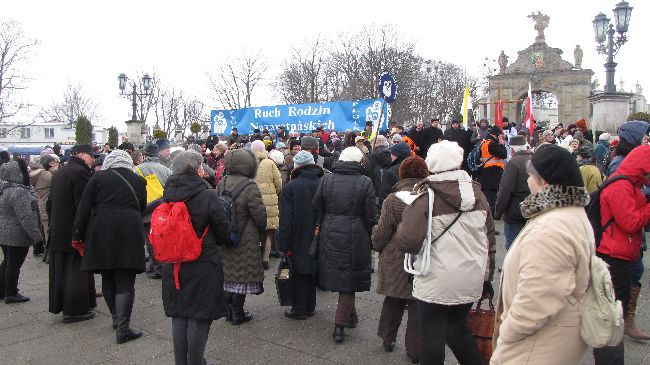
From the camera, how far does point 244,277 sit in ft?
19.1

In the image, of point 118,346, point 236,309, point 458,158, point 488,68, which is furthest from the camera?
point 488,68

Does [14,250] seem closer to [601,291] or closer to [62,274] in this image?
[62,274]

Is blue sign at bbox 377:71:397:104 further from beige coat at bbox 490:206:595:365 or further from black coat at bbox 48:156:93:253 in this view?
beige coat at bbox 490:206:595:365

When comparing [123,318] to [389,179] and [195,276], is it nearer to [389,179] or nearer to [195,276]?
[195,276]

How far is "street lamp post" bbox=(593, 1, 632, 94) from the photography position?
597 inches

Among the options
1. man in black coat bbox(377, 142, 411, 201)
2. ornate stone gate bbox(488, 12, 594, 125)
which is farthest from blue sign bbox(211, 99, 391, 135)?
ornate stone gate bbox(488, 12, 594, 125)

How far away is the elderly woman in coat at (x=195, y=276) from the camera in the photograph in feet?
14.5

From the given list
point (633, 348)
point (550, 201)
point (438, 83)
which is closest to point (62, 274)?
point (550, 201)

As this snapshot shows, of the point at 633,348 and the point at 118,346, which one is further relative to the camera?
the point at 118,346

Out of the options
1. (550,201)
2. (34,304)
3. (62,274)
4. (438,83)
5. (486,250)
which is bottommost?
(34,304)

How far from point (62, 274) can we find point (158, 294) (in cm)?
143

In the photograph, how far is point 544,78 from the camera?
5319 centimetres

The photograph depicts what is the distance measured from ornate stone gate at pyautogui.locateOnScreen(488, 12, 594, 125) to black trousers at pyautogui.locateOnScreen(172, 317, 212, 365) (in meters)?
49.7

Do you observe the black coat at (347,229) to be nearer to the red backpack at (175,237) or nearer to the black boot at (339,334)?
the black boot at (339,334)
